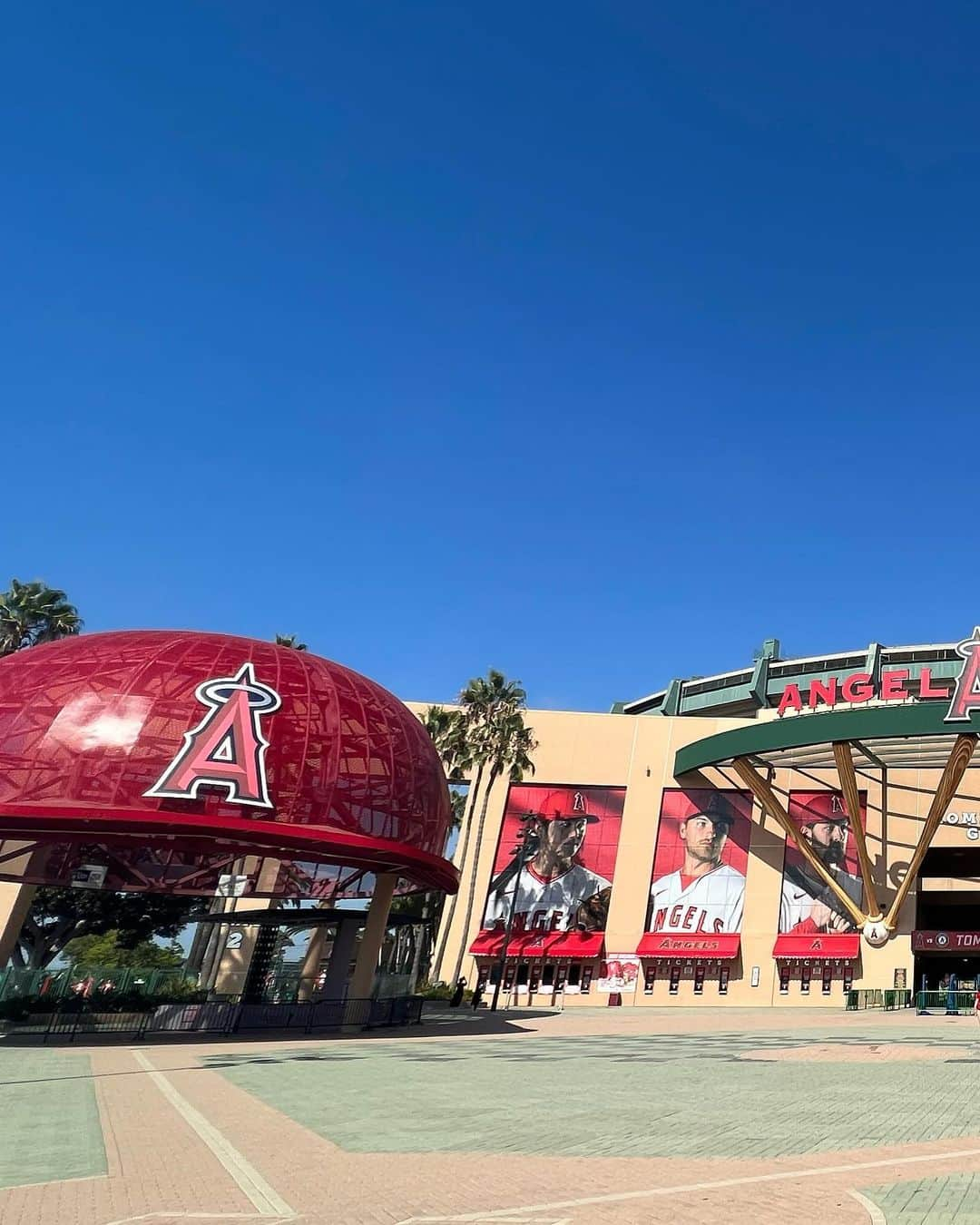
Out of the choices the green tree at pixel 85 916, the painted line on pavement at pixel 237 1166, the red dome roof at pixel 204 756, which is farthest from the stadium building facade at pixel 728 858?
the painted line on pavement at pixel 237 1166

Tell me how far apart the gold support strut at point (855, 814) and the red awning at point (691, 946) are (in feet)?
26.5

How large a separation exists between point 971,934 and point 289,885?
41.3 meters

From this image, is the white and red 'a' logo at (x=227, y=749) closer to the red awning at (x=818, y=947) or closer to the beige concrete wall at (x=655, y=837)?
the beige concrete wall at (x=655, y=837)

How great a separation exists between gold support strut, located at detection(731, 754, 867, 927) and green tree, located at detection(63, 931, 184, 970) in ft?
230

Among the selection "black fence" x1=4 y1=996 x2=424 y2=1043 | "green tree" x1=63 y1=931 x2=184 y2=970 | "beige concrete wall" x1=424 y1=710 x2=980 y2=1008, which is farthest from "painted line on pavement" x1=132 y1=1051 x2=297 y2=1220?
"green tree" x1=63 y1=931 x2=184 y2=970

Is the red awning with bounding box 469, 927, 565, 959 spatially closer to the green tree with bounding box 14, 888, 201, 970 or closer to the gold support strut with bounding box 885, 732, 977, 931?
the green tree with bounding box 14, 888, 201, 970

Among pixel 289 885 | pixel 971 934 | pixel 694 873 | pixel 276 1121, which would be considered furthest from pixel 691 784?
pixel 276 1121

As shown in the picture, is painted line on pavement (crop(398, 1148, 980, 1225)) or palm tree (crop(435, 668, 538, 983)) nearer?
painted line on pavement (crop(398, 1148, 980, 1225))

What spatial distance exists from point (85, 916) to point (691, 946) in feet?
118

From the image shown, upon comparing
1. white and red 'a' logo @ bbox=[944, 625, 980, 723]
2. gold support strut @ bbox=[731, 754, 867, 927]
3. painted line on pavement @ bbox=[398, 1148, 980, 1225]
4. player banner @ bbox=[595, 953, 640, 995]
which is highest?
white and red 'a' logo @ bbox=[944, 625, 980, 723]

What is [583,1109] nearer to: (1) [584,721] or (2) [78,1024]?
(2) [78,1024]

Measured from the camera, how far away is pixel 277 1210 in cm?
779

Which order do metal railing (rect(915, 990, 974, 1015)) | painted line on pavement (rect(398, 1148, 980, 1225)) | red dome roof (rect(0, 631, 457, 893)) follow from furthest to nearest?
metal railing (rect(915, 990, 974, 1015)), red dome roof (rect(0, 631, 457, 893)), painted line on pavement (rect(398, 1148, 980, 1225))

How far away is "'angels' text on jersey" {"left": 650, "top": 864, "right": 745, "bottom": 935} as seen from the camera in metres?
53.8
